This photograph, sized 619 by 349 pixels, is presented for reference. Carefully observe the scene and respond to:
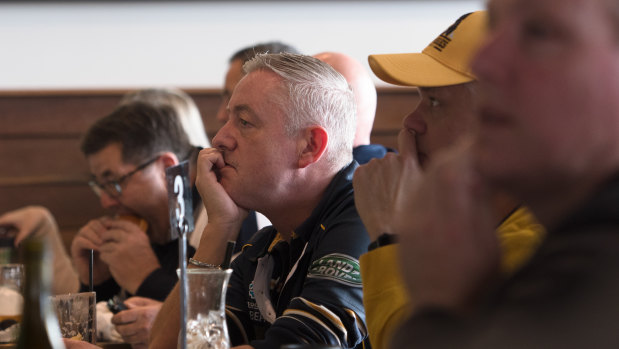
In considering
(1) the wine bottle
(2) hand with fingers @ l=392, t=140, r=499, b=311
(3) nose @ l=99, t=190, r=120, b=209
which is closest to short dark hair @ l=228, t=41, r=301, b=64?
(3) nose @ l=99, t=190, r=120, b=209

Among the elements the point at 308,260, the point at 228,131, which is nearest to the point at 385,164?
the point at 308,260

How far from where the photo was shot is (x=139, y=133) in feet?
8.65

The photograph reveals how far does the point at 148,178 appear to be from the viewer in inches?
104

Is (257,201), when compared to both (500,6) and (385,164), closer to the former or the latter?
(385,164)

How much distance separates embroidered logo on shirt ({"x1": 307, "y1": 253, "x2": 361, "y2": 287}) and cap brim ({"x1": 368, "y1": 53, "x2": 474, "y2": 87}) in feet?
1.09

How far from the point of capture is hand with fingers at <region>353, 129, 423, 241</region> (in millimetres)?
1148

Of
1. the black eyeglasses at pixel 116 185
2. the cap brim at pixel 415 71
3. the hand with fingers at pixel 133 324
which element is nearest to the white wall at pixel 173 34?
the black eyeglasses at pixel 116 185

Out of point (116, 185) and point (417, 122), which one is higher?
point (417, 122)

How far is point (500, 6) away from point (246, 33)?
303cm

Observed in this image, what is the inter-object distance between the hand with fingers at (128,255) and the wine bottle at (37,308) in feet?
4.58

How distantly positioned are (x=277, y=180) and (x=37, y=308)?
0.74m

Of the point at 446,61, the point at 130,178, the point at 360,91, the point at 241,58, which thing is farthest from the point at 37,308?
the point at 241,58

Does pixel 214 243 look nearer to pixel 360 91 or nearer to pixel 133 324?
pixel 133 324

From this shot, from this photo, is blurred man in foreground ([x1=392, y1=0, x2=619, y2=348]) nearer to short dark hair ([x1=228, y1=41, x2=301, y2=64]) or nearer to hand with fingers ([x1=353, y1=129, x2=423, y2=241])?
hand with fingers ([x1=353, y1=129, x2=423, y2=241])
